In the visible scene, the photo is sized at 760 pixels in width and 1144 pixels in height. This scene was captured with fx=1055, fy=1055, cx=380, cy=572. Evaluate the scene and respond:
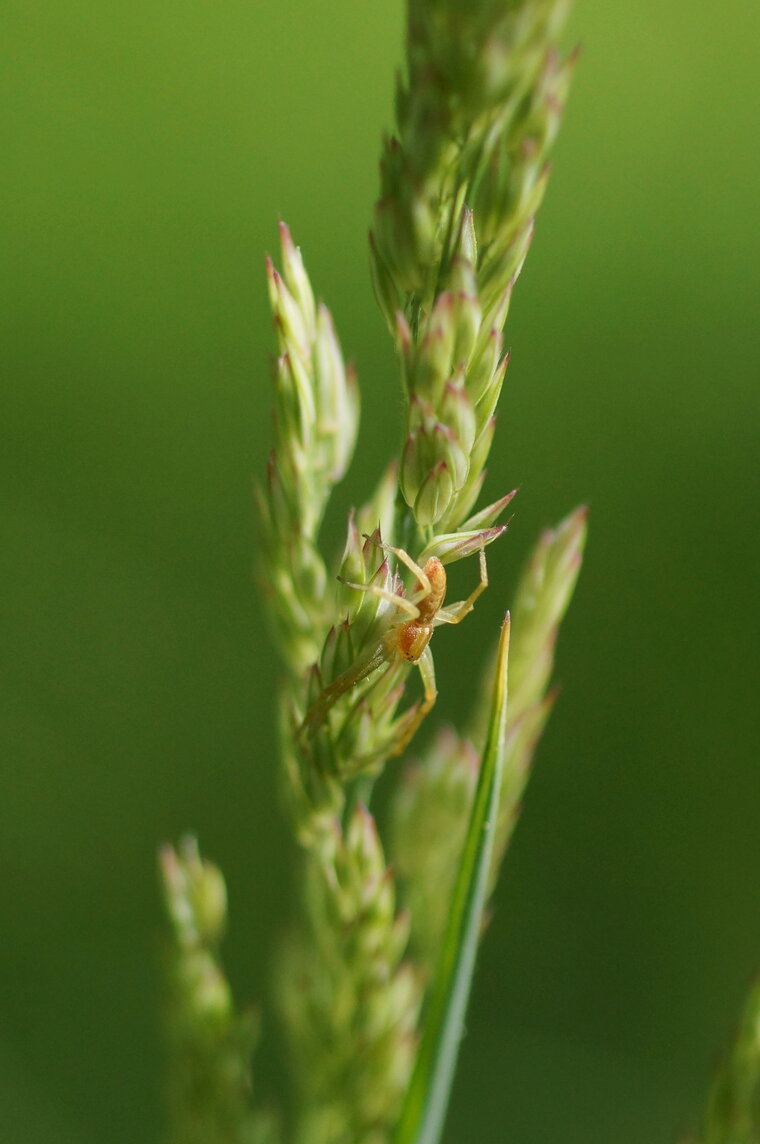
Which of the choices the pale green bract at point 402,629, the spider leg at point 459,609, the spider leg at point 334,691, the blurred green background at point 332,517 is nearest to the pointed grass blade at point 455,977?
the pale green bract at point 402,629

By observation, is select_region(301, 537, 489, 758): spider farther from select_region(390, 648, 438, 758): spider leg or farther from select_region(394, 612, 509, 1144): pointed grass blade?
select_region(394, 612, 509, 1144): pointed grass blade

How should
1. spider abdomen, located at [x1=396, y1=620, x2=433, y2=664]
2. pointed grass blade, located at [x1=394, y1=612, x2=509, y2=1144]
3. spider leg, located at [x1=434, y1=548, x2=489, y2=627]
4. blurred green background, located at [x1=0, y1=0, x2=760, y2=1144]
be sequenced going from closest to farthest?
pointed grass blade, located at [x1=394, y1=612, x2=509, y2=1144] → spider abdomen, located at [x1=396, y1=620, x2=433, y2=664] → spider leg, located at [x1=434, y1=548, x2=489, y2=627] → blurred green background, located at [x1=0, y1=0, x2=760, y2=1144]

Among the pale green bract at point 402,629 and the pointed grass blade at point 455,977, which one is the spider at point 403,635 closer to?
the pale green bract at point 402,629

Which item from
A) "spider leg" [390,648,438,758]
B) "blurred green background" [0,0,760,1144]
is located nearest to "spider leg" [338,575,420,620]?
"spider leg" [390,648,438,758]

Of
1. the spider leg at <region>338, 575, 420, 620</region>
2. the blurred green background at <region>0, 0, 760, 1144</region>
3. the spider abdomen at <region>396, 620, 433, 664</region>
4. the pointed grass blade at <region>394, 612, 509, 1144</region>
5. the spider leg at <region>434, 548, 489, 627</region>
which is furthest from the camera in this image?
the blurred green background at <region>0, 0, 760, 1144</region>

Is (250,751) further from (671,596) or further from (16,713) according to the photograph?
(671,596)

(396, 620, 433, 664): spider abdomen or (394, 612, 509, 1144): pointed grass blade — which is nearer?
(394, 612, 509, 1144): pointed grass blade

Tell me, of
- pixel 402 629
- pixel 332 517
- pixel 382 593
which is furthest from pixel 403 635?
pixel 332 517
